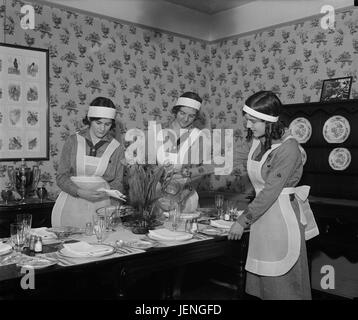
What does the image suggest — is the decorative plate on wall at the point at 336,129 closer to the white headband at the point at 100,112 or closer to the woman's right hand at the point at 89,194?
the white headband at the point at 100,112

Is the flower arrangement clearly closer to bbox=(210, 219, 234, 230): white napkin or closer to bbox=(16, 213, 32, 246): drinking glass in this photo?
bbox=(210, 219, 234, 230): white napkin

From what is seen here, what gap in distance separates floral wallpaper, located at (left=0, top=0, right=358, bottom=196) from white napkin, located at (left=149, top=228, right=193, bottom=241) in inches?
68.9

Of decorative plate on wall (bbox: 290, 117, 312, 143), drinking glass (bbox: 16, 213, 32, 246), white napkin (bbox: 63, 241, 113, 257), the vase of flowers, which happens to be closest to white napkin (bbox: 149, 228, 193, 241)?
the vase of flowers

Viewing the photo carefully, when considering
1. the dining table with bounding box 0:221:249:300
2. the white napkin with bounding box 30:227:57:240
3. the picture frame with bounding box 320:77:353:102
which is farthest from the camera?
the picture frame with bounding box 320:77:353:102

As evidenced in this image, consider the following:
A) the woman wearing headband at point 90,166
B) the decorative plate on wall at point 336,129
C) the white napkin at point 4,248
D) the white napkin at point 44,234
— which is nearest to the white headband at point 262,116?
the woman wearing headband at point 90,166

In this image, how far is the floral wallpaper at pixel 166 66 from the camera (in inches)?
166

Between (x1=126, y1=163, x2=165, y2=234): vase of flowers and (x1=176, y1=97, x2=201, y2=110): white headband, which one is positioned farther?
(x1=176, y1=97, x2=201, y2=110): white headband

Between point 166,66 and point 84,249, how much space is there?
11.5ft

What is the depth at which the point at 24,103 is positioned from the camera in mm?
4090

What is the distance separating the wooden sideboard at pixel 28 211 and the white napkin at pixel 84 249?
1668 millimetres

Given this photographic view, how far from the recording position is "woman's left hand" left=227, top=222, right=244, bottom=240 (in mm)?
2537

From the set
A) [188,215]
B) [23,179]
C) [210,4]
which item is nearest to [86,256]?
[188,215]

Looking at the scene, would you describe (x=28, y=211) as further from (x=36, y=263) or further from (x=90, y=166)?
(x=36, y=263)
